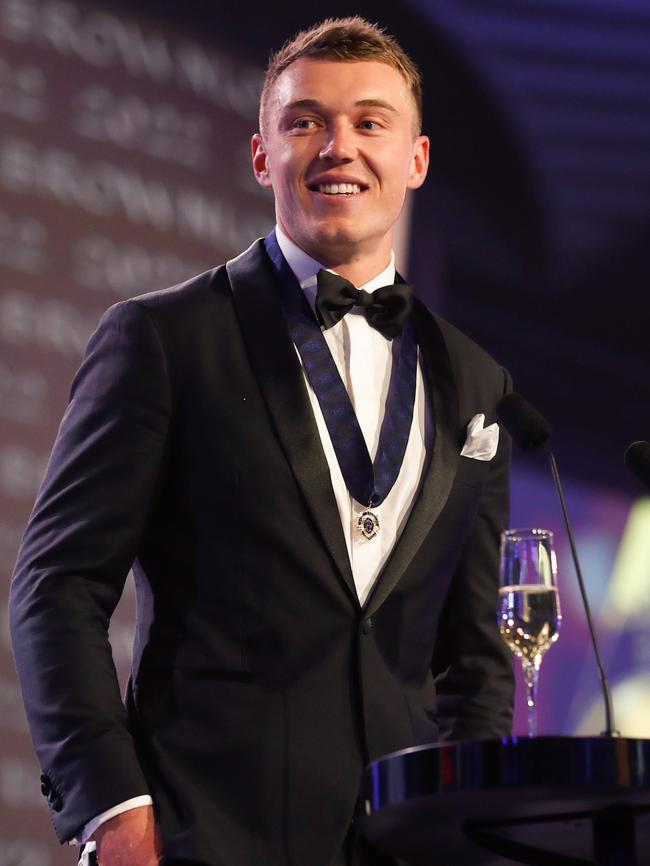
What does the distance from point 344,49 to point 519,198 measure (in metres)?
2.38

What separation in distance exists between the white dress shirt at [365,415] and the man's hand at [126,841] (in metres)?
0.04

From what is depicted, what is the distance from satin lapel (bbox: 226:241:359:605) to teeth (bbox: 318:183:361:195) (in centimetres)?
16

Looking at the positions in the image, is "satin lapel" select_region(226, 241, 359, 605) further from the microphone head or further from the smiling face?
the microphone head

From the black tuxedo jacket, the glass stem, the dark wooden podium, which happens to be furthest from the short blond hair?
the dark wooden podium

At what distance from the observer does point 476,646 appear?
97.0 inches

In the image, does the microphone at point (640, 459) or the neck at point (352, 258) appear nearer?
the microphone at point (640, 459)

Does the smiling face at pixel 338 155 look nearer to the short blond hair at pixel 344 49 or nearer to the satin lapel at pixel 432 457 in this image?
the short blond hair at pixel 344 49

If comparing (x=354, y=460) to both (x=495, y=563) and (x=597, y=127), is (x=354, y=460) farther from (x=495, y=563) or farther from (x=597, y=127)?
(x=597, y=127)

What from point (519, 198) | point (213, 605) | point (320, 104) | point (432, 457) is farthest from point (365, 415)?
point (519, 198)

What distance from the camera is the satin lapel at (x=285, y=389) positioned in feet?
6.82

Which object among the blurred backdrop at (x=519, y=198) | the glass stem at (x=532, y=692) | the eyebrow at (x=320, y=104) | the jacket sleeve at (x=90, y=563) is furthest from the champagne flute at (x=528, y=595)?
the blurred backdrop at (x=519, y=198)

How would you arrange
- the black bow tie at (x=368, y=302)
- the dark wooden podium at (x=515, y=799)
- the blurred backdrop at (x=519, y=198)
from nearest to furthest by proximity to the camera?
1. the dark wooden podium at (x=515, y=799)
2. the black bow tie at (x=368, y=302)
3. the blurred backdrop at (x=519, y=198)

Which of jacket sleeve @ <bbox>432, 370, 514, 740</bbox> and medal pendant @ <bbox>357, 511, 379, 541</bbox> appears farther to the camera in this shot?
jacket sleeve @ <bbox>432, 370, 514, 740</bbox>

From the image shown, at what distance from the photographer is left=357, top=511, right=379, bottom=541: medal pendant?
7.00ft
